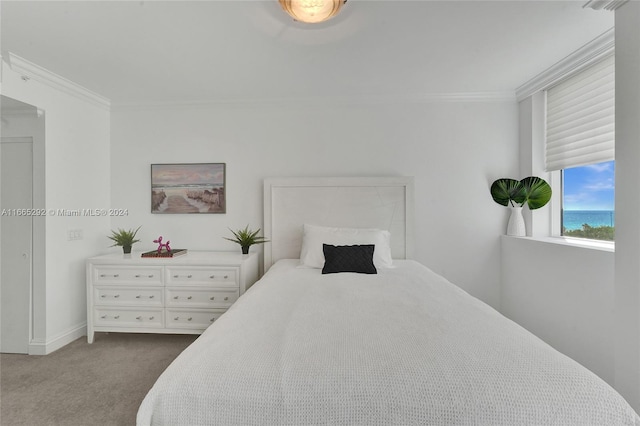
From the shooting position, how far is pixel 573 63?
2502 mm

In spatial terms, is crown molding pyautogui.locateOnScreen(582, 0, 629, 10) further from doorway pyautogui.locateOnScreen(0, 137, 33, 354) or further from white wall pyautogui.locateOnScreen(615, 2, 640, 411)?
doorway pyautogui.locateOnScreen(0, 137, 33, 354)

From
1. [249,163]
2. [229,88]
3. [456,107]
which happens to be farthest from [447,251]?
[229,88]

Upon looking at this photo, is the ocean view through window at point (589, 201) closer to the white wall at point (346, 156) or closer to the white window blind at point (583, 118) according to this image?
the white window blind at point (583, 118)

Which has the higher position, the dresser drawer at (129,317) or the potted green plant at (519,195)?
the potted green plant at (519,195)

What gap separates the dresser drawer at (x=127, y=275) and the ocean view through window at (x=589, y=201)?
3709mm

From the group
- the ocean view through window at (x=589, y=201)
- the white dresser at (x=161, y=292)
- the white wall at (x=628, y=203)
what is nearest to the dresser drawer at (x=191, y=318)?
the white dresser at (x=161, y=292)

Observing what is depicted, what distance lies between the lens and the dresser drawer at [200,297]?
2920 mm

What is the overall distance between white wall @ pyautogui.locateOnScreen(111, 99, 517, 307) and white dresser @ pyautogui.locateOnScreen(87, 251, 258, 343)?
22.3 inches

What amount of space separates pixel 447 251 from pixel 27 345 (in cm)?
397

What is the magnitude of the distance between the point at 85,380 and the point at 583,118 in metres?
4.31

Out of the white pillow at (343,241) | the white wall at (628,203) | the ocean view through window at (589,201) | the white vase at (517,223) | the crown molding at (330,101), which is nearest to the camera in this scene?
the white wall at (628,203)

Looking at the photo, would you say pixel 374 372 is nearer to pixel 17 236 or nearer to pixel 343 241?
pixel 343 241

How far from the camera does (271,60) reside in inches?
99.5

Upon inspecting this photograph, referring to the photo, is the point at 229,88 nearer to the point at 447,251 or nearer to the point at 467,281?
the point at 447,251
